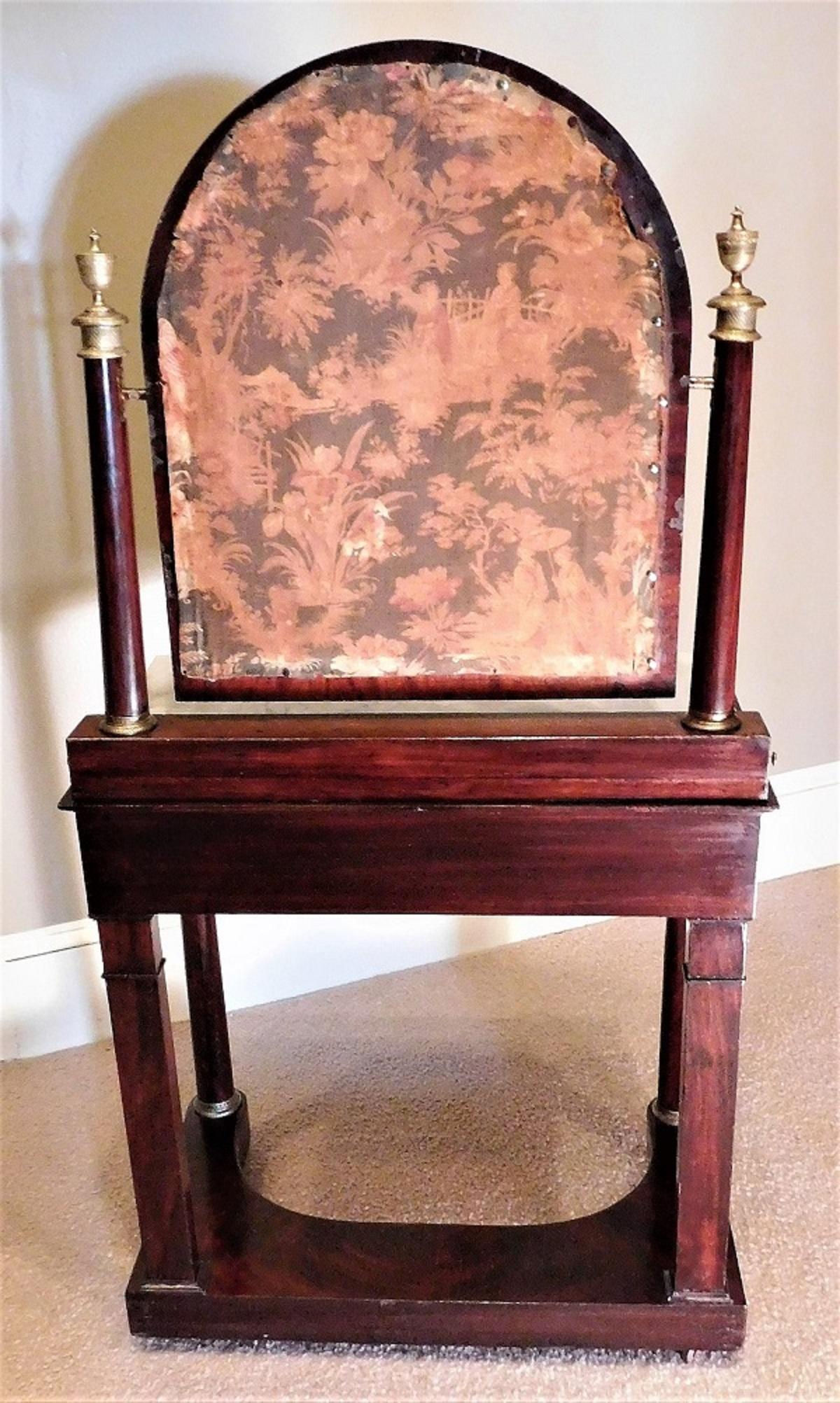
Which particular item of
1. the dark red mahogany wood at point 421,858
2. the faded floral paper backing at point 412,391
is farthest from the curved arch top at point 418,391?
the dark red mahogany wood at point 421,858

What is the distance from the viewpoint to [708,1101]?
0.98m

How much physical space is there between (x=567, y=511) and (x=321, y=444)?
7.7 inches

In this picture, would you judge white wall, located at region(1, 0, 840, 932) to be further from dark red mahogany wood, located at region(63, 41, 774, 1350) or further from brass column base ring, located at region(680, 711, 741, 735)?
brass column base ring, located at region(680, 711, 741, 735)

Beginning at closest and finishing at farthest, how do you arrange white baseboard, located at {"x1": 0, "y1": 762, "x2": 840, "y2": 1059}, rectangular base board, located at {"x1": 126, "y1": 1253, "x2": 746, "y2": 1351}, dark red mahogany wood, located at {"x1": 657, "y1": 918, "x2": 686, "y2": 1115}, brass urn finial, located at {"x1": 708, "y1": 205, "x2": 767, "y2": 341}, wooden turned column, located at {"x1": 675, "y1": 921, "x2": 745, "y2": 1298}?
brass urn finial, located at {"x1": 708, "y1": 205, "x2": 767, "y2": 341} < wooden turned column, located at {"x1": 675, "y1": 921, "x2": 745, "y2": 1298} < rectangular base board, located at {"x1": 126, "y1": 1253, "x2": 746, "y2": 1351} < dark red mahogany wood, located at {"x1": 657, "y1": 918, "x2": 686, "y2": 1115} < white baseboard, located at {"x1": 0, "y1": 762, "x2": 840, "y2": 1059}

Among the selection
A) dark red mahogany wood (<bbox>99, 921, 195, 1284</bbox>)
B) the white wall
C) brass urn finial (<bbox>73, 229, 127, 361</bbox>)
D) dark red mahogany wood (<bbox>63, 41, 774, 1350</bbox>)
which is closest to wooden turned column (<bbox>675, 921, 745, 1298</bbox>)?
dark red mahogany wood (<bbox>63, 41, 774, 1350</bbox>)

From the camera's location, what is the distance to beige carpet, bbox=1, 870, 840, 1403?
107cm

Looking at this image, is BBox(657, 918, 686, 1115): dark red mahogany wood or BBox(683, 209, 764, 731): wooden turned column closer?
BBox(683, 209, 764, 731): wooden turned column

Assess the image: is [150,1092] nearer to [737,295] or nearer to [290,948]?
[290,948]

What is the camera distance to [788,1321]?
1107mm

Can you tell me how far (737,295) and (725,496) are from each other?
141 mm

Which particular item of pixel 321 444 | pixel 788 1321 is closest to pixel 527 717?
pixel 321 444

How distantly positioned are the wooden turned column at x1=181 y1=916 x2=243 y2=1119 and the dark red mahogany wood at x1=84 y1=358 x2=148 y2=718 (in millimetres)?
402

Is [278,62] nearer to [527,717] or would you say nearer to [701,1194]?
[527,717]

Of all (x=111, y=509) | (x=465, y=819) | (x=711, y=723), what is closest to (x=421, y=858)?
(x=465, y=819)
